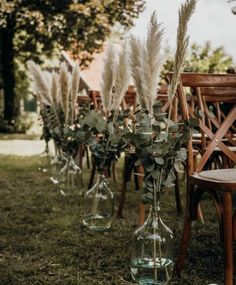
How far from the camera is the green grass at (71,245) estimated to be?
2980 mm

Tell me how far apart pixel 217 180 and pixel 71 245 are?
1.45 m

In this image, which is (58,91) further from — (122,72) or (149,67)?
(149,67)

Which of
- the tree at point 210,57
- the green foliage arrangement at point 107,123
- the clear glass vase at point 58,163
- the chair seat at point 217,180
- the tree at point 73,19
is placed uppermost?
the tree at point 73,19

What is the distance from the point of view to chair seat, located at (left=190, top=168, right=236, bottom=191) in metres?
2.45

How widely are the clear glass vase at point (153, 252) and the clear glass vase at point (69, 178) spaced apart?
110 inches

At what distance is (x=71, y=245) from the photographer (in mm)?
3627

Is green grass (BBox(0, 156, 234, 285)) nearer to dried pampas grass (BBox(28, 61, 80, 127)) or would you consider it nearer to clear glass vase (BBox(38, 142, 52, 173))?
dried pampas grass (BBox(28, 61, 80, 127))

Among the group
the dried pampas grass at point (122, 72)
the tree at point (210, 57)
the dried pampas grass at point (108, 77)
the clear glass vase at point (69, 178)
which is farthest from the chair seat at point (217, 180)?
the tree at point (210, 57)

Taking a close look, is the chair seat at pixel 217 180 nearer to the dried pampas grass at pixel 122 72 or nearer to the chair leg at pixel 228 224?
the chair leg at pixel 228 224

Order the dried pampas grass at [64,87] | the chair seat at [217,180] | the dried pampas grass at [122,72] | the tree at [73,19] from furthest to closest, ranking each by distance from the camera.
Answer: the tree at [73,19] < the dried pampas grass at [64,87] < the dried pampas grass at [122,72] < the chair seat at [217,180]

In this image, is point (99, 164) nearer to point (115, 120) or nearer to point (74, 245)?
point (115, 120)

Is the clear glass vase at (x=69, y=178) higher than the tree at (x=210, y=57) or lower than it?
lower

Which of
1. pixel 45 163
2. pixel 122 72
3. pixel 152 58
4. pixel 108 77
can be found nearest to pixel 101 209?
pixel 108 77

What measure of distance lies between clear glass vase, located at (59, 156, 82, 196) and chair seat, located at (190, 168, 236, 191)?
9.39 ft
